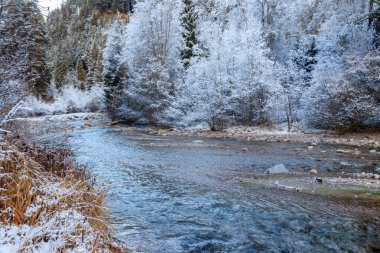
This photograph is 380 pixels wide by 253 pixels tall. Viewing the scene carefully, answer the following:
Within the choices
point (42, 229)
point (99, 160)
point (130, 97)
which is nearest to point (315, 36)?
point (130, 97)

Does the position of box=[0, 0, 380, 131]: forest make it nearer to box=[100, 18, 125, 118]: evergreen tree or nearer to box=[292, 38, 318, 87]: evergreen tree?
box=[292, 38, 318, 87]: evergreen tree

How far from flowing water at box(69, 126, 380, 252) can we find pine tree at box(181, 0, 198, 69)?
58.1 feet

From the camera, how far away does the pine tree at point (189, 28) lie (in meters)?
28.3

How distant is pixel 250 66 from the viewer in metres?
22.2

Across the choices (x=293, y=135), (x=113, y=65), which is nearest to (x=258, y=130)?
(x=293, y=135)

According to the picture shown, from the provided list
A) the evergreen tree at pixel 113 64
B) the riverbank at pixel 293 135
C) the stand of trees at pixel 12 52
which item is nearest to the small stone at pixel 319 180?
the riverbank at pixel 293 135

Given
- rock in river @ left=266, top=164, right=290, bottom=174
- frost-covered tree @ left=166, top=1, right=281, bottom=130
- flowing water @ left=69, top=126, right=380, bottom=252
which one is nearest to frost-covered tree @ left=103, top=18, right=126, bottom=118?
frost-covered tree @ left=166, top=1, right=281, bottom=130

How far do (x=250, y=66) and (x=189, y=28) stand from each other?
9321mm

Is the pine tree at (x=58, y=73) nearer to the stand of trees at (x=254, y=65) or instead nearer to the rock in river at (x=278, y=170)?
the stand of trees at (x=254, y=65)

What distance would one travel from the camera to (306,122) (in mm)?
20016

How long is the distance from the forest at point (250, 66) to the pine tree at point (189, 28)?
0.08 metres

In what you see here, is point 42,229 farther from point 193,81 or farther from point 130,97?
point 130,97

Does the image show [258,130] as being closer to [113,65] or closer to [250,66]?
[250,66]

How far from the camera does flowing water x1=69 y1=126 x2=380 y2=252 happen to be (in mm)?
5227
